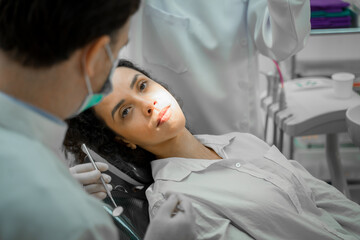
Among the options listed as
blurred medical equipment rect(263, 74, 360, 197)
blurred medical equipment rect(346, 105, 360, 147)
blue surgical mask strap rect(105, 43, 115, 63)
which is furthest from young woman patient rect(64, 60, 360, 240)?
blue surgical mask strap rect(105, 43, 115, 63)

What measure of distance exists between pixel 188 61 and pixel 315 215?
72cm

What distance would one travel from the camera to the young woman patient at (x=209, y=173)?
1.35 metres

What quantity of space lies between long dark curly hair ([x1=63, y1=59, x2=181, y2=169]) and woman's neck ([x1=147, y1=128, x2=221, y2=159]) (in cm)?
9

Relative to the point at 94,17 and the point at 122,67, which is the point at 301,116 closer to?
the point at 122,67

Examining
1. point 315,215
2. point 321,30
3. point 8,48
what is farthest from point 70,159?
point 321,30

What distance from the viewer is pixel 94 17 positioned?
721 mm

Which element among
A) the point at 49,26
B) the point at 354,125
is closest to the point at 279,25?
the point at 354,125

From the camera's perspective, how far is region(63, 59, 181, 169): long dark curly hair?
1.50 m

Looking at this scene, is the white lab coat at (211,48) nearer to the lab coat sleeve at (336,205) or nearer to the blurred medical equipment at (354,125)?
the blurred medical equipment at (354,125)

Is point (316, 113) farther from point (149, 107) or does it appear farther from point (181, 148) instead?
point (149, 107)

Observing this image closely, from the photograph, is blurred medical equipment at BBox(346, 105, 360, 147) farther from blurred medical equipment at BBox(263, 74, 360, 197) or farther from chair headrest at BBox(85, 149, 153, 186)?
chair headrest at BBox(85, 149, 153, 186)

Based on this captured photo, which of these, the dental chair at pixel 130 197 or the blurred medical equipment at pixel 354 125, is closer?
the dental chair at pixel 130 197

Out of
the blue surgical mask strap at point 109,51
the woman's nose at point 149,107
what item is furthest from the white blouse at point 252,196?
the blue surgical mask strap at point 109,51

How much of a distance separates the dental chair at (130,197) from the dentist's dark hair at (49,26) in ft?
2.45
